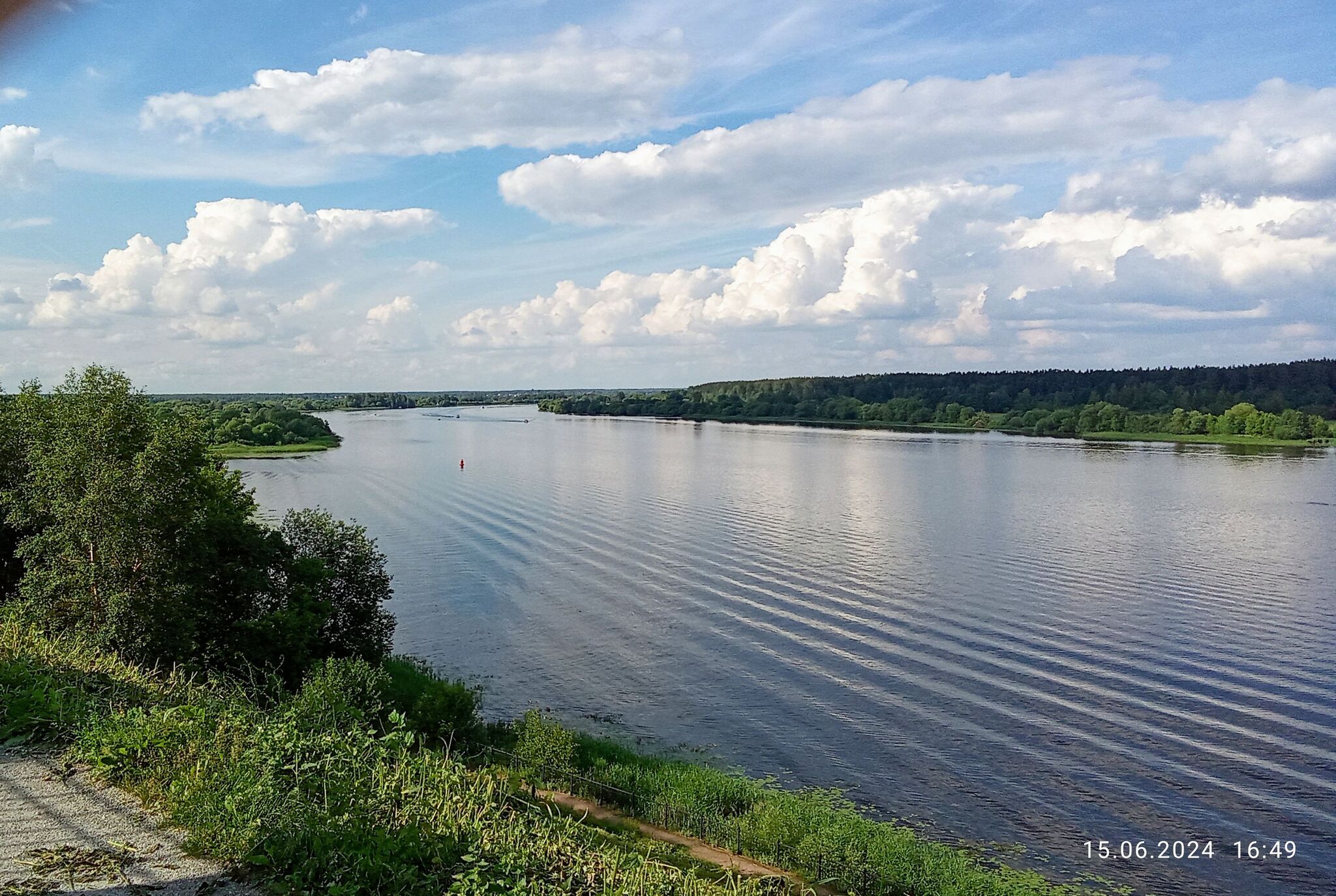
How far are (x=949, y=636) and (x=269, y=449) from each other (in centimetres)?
9859

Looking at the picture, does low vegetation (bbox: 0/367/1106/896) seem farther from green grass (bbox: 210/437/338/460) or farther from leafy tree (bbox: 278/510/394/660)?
green grass (bbox: 210/437/338/460)

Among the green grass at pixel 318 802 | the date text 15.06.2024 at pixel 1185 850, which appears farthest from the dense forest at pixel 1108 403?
the green grass at pixel 318 802

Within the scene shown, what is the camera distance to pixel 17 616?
607 inches

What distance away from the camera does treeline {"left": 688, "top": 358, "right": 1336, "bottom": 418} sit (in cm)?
14350

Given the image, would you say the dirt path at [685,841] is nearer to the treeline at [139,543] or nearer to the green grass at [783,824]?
the green grass at [783,824]

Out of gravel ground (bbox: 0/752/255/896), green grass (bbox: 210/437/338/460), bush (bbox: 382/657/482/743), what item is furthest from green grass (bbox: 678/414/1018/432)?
gravel ground (bbox: 0/752/255/896)

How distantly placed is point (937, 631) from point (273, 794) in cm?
2855

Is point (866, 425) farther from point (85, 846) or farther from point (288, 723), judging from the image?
point (85, 846)

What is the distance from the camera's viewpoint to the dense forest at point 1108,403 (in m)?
132

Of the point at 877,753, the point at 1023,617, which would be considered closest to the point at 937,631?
the point at 1023,617

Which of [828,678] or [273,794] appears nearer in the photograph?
[273,794]

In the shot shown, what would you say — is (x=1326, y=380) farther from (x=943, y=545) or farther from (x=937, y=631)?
(x=937, y=631)

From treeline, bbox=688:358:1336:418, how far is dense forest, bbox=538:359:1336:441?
236 mm

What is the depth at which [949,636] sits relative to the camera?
103 ft
